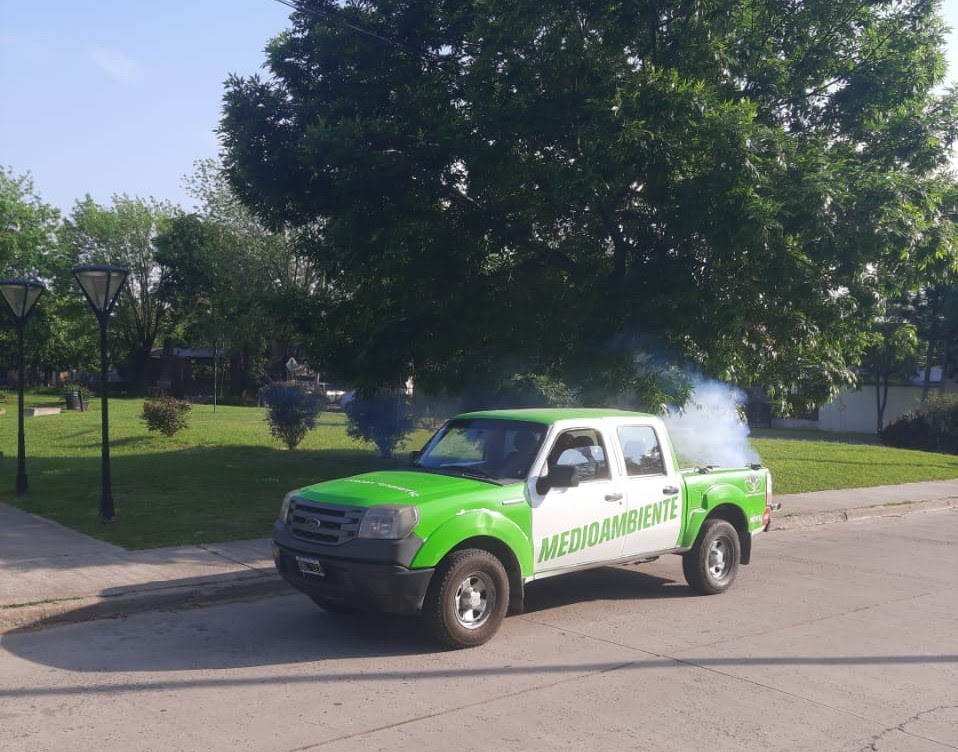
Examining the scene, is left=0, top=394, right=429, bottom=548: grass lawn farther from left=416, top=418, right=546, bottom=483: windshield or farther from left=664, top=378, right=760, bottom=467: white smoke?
left=664, top=378, right=760, bottom=467: white smoke

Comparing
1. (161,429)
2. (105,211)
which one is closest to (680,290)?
(161,429)

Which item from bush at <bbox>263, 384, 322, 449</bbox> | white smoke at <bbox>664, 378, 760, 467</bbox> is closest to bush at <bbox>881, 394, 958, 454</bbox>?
white smoke at <bbox>664, 378, 760, 467</bbox>

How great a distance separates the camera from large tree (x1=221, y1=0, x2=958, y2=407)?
12117mm

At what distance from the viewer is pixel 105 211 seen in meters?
56.9

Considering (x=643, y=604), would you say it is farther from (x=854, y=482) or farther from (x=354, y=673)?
(x=854, y=482)

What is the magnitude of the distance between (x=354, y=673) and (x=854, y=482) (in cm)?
1531

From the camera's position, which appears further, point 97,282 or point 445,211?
point 445,211

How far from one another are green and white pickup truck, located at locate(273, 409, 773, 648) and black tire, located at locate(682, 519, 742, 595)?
0.04 ft

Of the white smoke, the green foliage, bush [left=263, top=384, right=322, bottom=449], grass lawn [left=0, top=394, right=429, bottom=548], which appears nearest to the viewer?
the white smoke

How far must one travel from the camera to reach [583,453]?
26.7 ft

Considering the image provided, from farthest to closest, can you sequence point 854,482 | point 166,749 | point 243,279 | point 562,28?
point 243,279, point 854,482, point 562,28, point 166,749

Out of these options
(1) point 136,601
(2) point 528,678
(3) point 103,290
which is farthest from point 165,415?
(2) point 528,678

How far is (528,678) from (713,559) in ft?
11.3

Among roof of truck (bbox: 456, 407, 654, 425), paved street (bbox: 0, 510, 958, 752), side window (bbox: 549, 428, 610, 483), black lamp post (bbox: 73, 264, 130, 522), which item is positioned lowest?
paved street (bbox: 0, 510, 958, 752)
